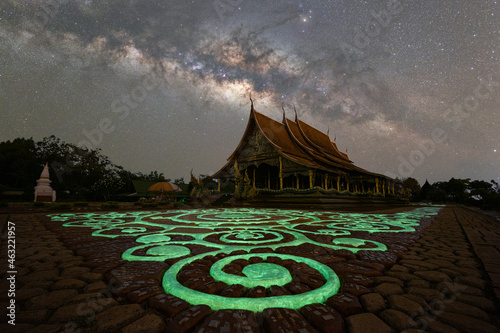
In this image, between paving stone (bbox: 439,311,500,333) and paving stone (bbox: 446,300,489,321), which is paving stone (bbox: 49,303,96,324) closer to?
paving stone (bbox: 439,311,500,333)

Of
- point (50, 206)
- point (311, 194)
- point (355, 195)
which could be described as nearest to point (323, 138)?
point (355, 195)

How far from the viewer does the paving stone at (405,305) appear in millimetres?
1055

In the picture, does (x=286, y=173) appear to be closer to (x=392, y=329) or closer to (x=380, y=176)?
(x=380, y=176)

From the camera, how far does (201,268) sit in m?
1.57

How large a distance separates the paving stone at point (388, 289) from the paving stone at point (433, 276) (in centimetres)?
34

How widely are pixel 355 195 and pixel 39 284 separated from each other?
15.0 m

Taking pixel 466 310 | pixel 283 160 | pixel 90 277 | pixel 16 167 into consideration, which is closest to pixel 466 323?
pixel 466 310

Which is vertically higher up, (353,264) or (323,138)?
(323,138)

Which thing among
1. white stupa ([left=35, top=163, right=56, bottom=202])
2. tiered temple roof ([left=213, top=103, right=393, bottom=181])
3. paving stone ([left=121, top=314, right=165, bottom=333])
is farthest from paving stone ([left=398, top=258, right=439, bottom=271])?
white stupa ([left=35, top=163, right=56, bottom=202])

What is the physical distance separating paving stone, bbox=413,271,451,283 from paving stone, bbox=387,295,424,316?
0.48 metres

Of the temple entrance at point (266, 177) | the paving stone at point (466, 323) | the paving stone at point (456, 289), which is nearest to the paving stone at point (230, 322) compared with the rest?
the paving stone at point (466, 323)

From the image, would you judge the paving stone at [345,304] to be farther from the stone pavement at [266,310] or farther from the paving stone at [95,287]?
the paving stone at [95,287]

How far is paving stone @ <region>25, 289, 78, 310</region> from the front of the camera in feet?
3.46

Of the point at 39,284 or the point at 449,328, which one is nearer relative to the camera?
the point at 449,328
